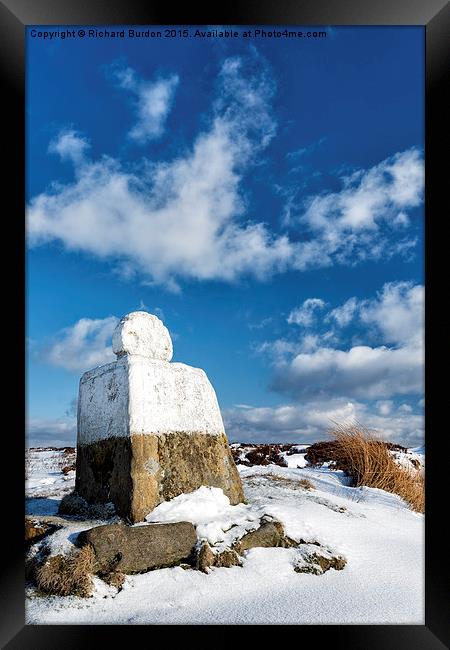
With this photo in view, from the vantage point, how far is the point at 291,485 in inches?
258

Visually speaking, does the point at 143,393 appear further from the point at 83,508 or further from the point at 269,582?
the point at 269,582

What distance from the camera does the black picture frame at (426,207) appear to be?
8.49 feet

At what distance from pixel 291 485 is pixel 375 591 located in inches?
115

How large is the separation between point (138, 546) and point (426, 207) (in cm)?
302

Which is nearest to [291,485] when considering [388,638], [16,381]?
[388,638]

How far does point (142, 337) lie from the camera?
5.11 m

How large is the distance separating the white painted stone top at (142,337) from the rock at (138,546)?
171 cm

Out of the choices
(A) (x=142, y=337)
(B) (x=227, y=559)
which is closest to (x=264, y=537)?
(B) (x=227, y=559)

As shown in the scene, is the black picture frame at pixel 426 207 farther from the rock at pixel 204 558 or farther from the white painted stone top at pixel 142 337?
the white painted stone top at pixel 142 337

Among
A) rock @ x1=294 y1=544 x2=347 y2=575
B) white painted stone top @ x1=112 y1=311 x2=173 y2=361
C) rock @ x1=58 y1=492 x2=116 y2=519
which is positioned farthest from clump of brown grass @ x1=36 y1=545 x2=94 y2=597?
white painted stone top @ x1=112 y1=311 x2=173 y2=361

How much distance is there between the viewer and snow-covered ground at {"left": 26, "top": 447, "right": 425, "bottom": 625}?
3.18 meters

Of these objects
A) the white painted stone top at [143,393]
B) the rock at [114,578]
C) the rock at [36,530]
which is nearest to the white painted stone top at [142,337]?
the white painted stone top at [143,393]

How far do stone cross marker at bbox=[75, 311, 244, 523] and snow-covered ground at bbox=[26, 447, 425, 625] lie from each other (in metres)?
0.23

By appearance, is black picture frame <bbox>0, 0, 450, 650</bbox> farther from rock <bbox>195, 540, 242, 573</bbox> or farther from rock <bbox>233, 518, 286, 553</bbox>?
rock <bbox>233, 518, 286, 553</bbox>
